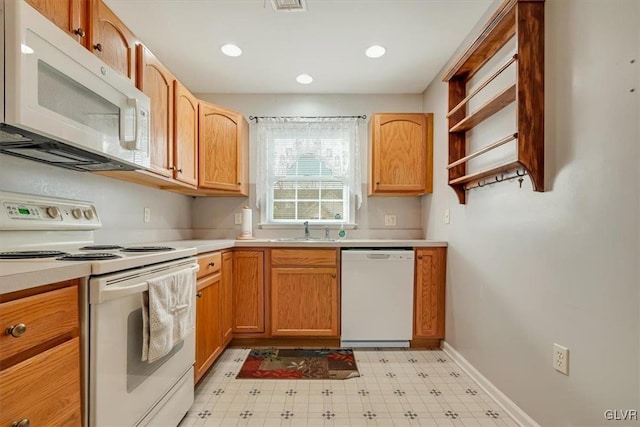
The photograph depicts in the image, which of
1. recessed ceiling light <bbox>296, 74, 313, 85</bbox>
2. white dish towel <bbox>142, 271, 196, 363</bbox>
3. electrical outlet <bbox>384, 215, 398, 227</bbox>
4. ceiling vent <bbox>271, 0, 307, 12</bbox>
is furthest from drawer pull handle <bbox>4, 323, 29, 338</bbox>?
electrical outlet <bbox>384, 215, 398, 227</bbox>

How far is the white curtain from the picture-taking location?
315 cm

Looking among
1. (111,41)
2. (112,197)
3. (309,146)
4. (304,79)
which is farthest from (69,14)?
(309,146)

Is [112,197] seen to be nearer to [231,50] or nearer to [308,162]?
[231,50]

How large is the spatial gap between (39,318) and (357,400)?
64.3 inches

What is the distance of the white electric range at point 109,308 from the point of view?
989 mm

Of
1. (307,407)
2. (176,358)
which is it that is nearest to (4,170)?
(176,358)

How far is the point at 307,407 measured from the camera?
69.7 inches

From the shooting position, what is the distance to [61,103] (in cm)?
Result: 115

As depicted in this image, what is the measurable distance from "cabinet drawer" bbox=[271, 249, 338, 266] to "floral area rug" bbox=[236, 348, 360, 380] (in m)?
0.70

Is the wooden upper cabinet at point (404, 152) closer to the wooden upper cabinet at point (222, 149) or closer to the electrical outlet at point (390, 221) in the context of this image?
the electrical outlet at point (390, 221)

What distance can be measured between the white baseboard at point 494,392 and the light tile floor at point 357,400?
0.03 meters

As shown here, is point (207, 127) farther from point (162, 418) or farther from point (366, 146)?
point (162, 418)

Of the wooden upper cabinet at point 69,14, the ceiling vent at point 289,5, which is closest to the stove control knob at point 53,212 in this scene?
the wooden upper cabinet at point 69,14

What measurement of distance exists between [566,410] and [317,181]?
98.5 inches
